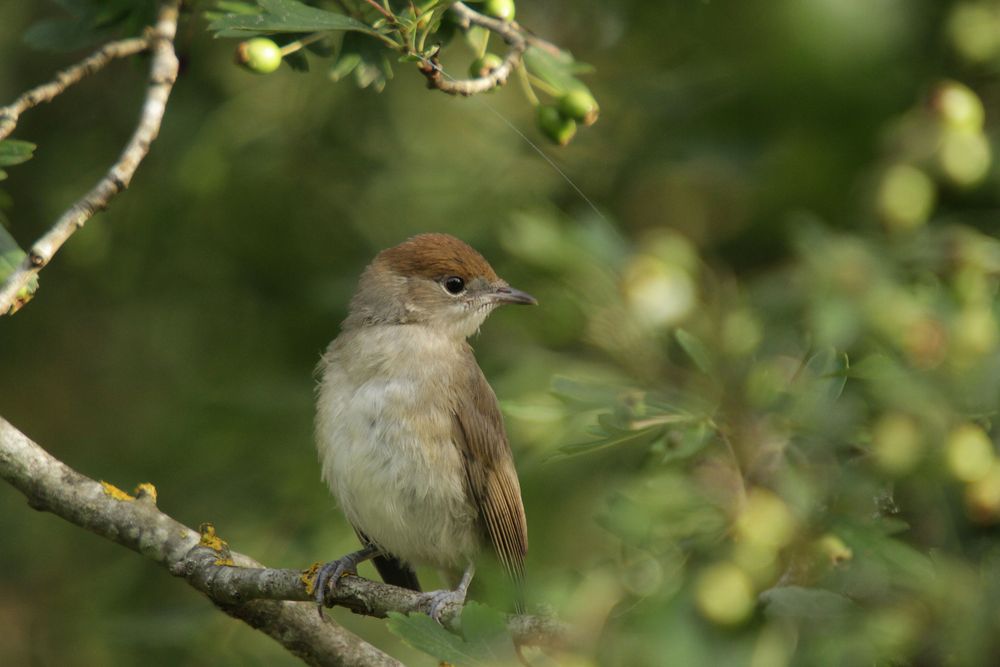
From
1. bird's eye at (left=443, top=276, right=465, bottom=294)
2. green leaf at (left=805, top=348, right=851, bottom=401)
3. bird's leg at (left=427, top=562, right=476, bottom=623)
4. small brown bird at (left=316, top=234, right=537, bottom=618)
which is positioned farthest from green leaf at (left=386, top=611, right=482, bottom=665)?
bird's eye at (left=443, top=276, right=465, bottom=294)

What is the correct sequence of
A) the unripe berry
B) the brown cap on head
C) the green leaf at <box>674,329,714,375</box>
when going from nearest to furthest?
the unripe berry < the green leaf at <box>674,329,714,375</box> < the brown cap on head

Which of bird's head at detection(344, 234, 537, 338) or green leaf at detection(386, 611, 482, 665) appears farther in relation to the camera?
bird's head at detection(344, 234, 537, 338)

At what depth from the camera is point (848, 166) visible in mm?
4773

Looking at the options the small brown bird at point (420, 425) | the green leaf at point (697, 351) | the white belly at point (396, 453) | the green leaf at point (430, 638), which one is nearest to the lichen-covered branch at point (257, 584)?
the small brown bird at point (420, 425)

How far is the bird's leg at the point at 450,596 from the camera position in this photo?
370 cm

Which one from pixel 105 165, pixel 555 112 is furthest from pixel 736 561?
pixel 105 165

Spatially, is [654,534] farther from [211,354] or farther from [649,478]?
[211,354]

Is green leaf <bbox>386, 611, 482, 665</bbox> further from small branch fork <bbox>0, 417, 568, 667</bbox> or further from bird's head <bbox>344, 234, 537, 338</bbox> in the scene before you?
bird's head <bbox>344, 234, 537, 338</bbox>

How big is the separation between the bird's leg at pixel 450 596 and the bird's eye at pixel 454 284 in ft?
3.69

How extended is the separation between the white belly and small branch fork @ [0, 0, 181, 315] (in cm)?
123

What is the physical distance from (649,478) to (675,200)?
358 centimetres

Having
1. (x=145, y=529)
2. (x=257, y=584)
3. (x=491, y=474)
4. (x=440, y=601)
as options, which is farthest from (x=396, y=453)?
(x=145, y=529)

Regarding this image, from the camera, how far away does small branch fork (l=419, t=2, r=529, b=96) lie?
342 centimetres

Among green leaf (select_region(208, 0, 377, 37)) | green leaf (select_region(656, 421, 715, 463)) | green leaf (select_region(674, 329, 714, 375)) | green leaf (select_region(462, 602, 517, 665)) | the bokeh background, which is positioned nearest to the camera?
the bokeh background
